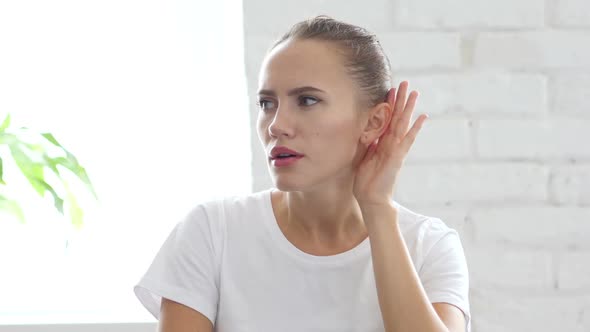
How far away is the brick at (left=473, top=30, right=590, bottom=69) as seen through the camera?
1.75m

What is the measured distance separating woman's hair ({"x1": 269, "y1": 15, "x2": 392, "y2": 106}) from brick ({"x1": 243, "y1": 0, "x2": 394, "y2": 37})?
0.24 m

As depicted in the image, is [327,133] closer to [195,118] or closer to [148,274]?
[148,274]

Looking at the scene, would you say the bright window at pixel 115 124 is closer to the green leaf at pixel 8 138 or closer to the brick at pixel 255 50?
the brick at pixel 255 50

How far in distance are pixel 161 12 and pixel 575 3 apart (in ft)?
2.94

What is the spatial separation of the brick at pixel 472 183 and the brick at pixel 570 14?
0.29 meters

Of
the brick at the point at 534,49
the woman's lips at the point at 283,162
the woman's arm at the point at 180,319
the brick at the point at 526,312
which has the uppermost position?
the brick at the point at 534,49

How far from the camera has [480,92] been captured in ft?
5.75

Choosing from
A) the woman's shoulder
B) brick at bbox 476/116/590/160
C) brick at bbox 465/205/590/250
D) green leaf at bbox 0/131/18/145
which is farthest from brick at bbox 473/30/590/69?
green leaf at bbox 0/131/18/145

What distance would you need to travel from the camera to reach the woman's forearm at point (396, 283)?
135 cm

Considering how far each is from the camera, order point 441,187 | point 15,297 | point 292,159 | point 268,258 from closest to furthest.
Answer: point 292,159, point 268,258, point 441,187, point 15,297

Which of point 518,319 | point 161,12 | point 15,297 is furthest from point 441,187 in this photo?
point 15,297

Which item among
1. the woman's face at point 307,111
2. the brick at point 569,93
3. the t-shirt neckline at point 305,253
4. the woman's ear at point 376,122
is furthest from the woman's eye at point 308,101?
the brick at point 569,93

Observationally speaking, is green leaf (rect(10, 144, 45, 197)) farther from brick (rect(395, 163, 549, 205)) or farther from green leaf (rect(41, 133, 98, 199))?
brick (rect(395, 163, 549, 205))

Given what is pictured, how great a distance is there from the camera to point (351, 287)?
1459 millimetres
